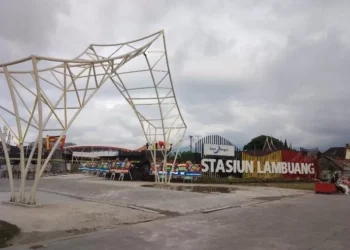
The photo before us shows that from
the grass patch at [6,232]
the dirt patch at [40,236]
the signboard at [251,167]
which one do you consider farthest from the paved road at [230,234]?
the signboard at [251,167]

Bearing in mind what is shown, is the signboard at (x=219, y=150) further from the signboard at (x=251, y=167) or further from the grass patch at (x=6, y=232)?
the grass patch at (x=6, y=232)

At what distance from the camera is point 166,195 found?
1795cm

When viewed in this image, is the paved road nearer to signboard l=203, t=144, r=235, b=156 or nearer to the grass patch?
the grass patch

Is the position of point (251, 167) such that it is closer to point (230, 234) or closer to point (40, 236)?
point (230, 234)

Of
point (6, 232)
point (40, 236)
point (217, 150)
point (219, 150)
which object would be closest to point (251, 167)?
point (219, 150)

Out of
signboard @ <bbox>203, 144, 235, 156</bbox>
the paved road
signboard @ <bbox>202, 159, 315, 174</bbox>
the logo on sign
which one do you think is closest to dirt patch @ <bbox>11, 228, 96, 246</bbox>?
the paved road

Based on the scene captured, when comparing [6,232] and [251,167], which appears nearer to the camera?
[6,232]

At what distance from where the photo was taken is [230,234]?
9180 mm

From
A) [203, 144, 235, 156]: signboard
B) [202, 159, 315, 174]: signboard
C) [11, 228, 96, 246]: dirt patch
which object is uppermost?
[203, 144, 235, 156]: signboard

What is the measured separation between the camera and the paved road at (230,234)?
7.87 metres

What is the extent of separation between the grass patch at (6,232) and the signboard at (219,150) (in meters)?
22.5

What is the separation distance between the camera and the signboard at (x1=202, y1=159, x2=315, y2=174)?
3075 cm

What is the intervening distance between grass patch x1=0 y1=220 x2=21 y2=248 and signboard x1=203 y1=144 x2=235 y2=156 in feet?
74.0

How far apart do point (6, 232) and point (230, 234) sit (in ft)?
16.7
